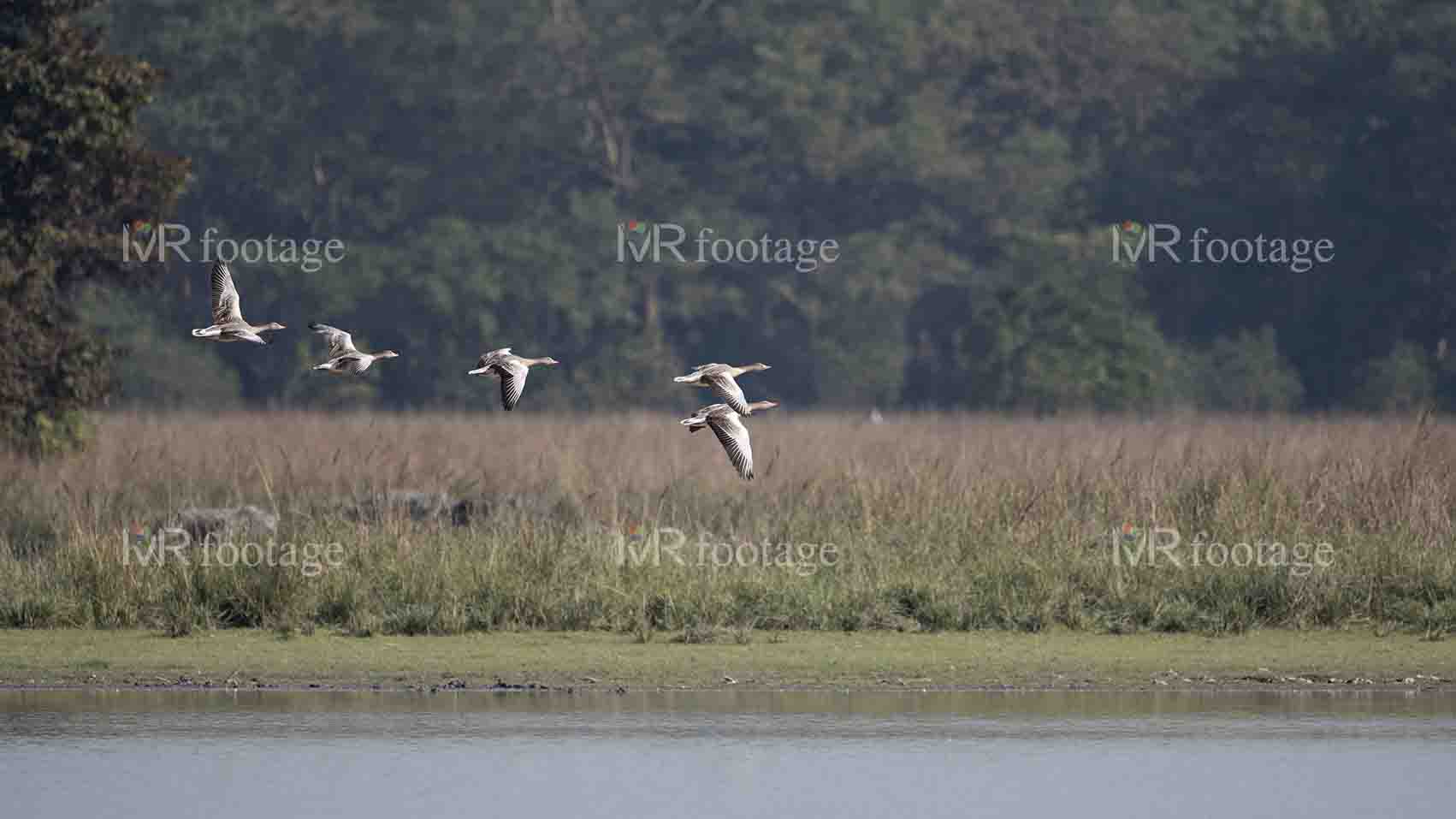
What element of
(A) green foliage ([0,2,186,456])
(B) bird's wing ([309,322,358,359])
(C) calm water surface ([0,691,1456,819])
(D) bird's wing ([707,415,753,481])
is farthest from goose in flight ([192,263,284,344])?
(A) green foliage ([0,2,186,456])

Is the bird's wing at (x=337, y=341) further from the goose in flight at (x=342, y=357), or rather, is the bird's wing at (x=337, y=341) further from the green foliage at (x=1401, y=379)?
the green foliage at (x=1401, y=379)

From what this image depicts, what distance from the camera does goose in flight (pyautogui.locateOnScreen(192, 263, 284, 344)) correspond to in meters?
12.3

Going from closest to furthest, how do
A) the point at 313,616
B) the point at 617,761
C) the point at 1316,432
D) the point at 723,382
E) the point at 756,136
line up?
the point at 617,761 < the point at 723,382 < the point at 313,616 < the point at 1316,432 < the point at 756,136

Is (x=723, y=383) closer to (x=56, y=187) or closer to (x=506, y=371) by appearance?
(x=506, y=371)

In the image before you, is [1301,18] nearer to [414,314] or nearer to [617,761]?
[414,314]

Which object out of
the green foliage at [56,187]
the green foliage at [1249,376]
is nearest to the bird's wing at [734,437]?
the green foliage at [56,187]

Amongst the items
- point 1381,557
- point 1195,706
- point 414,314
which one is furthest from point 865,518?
point 414,314

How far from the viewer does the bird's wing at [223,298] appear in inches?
504

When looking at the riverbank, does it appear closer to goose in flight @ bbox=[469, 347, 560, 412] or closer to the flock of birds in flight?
the flock of birds in flight

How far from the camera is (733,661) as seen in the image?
546 inches

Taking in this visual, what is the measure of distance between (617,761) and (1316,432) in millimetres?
13029

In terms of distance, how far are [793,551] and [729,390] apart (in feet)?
14.4

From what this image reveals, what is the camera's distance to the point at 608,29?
45.9m

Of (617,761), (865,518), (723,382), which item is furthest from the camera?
(865,518)
